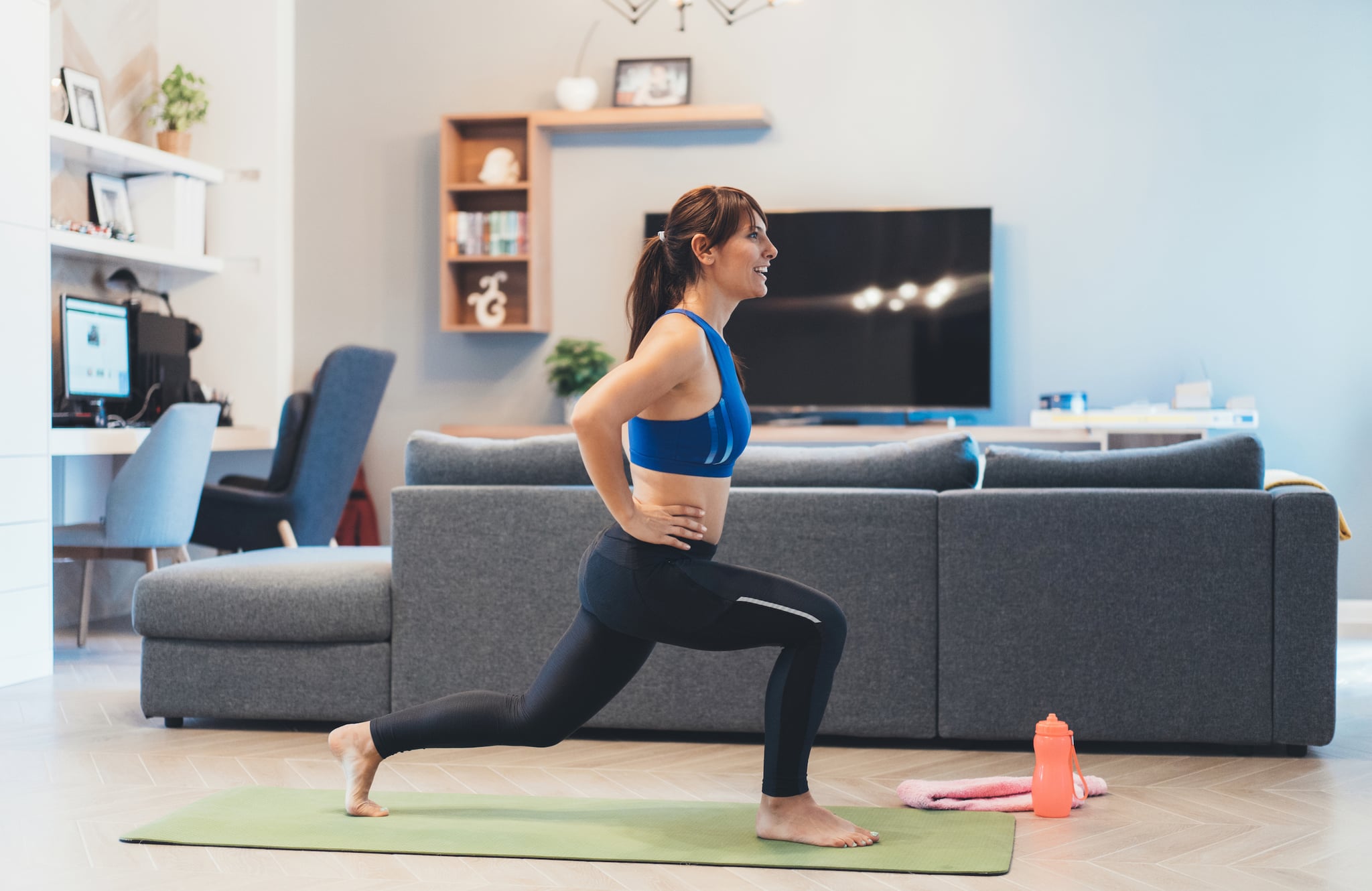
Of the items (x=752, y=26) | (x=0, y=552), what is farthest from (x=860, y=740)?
(x=752, y=26)

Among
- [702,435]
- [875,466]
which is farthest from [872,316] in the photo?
[702,435]

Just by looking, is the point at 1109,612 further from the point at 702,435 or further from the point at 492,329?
the point at 492,329

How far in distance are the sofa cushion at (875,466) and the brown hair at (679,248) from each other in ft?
3.08

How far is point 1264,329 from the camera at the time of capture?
606 centimetres

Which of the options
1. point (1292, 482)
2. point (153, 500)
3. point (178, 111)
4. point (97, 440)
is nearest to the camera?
point (1292, 482)

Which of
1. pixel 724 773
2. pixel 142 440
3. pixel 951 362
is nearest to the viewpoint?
pixel 724 773

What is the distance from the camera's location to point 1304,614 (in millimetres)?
3107

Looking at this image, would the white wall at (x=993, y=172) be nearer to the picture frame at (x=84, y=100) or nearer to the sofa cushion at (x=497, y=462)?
the picture frame at (x=84, y=100)

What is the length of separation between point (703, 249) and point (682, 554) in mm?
531

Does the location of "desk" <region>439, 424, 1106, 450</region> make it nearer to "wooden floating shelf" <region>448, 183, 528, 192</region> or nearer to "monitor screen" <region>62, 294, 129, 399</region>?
"wooden floating shelf" <region>448, 183, 528, 192</region>

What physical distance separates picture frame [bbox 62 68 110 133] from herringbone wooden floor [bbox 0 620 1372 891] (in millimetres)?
2763

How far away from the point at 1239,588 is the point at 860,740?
993mm

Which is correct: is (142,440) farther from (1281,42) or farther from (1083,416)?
(1281,42)

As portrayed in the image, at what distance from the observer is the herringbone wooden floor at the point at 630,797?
2246 mm
